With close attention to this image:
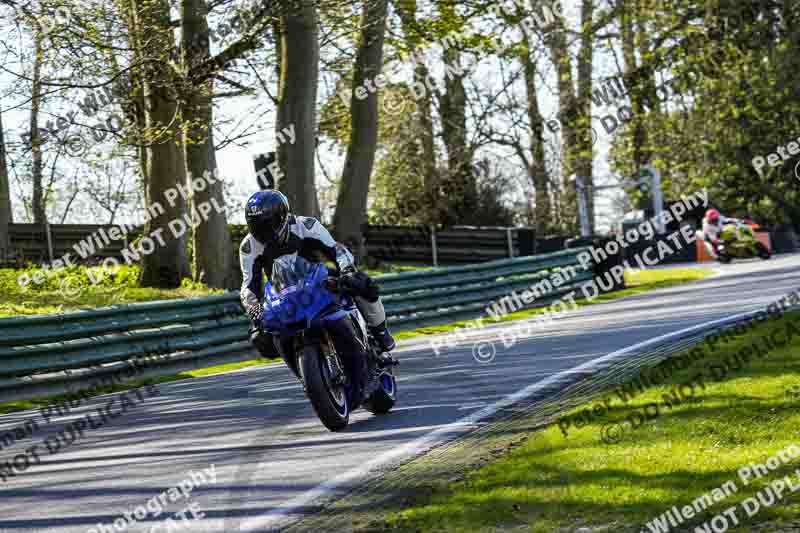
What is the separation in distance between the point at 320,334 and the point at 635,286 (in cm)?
1915

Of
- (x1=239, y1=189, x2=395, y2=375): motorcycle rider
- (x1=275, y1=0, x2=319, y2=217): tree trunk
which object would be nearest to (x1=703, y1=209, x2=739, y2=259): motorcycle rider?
(x1=275, y1=0, x2=319, y2=217): tree trunk

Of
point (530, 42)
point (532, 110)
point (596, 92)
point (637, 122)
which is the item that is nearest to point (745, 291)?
point (596, 92)

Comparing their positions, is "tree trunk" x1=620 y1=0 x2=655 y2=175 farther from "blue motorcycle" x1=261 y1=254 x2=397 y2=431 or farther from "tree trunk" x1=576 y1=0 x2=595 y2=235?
"blue motorcycle" x1=261 y1=254 x2=397 y2=431

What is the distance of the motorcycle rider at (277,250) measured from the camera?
818 cm

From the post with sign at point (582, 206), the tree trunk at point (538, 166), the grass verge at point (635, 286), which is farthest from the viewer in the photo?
the tree trunk at point (538, 166)

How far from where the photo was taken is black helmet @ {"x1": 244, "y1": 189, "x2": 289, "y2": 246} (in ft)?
26.7

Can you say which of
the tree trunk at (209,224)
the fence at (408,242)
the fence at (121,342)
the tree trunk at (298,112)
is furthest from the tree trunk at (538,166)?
the fence at (121,342)

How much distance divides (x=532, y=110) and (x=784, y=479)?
39.6 m

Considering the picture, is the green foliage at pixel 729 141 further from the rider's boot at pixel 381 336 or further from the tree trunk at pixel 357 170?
the rider's boot at pixel 381 336

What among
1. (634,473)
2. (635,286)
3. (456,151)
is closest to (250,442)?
(634,473)

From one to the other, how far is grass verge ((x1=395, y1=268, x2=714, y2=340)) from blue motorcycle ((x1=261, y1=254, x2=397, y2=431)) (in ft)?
31.0

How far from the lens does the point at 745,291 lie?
19156 mm

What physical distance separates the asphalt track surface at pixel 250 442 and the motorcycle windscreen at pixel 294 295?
0.83 meters

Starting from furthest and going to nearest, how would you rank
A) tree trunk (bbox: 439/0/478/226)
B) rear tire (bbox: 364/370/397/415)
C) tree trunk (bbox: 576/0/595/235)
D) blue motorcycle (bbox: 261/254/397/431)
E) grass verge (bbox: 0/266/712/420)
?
tree trunk (bbox: 439/0/478/226)
tree trunk (bbox: 576/0/595/235)
grass verge (bbox: 0/266/712/420)
rear tire (bbox: 364/370/397/415)
blue motorcycle (bbox: 261/254/397/431)
